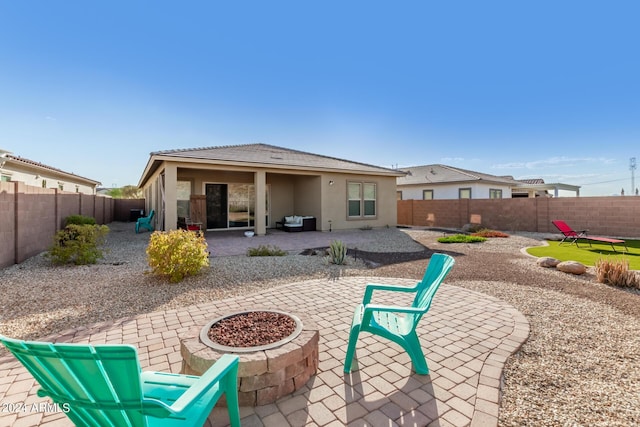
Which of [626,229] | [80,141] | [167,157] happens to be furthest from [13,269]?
[626,229]

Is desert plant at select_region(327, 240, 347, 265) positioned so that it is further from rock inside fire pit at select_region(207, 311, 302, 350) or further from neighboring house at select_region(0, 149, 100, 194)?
neighboring house at select_region(0, 149, 100, 194)

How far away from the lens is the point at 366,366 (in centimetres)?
286

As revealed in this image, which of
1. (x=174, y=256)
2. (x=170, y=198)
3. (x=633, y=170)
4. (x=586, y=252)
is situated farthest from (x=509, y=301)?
(x=633, y=170)

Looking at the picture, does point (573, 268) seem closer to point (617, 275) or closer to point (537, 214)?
point (617, 275)

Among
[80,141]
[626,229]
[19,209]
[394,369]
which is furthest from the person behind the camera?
[80,141]

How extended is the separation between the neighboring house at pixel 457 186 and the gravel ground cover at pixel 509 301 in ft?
45.7

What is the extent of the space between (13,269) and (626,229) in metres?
21.5

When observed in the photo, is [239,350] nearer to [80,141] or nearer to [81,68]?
[81,68]

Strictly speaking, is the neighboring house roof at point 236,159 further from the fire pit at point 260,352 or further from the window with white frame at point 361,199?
the fire pit at point 260,352

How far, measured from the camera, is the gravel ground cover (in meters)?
2.39

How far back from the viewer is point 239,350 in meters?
2.34

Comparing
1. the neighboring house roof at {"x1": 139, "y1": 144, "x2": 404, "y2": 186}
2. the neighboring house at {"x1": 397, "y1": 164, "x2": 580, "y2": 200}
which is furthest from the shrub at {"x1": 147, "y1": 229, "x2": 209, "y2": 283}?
the neighboring house at {"x1": 397, "y1": 164, "x2": 580, "y2": 200}

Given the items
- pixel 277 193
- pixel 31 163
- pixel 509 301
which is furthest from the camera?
pixel 277 193

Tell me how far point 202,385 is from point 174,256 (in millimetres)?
4851
